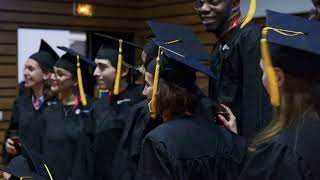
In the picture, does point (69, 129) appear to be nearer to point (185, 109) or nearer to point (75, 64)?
point (75, 64)

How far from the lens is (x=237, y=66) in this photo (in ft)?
9.68

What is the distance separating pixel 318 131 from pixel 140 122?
1951 millimetres

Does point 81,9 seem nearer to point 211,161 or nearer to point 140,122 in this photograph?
point 140,122

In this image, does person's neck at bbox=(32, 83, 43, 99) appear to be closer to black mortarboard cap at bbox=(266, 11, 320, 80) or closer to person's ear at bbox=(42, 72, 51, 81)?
person's ear at bbox=(42, 72, 51, 81)

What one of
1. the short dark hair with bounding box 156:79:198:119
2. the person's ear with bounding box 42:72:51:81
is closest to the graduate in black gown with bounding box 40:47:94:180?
the person's ear with bounding box 42:72:51:81

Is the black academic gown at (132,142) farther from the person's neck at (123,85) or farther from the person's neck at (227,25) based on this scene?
the person's neck at (227,25)

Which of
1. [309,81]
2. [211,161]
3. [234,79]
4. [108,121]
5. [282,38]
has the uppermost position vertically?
[282,38]

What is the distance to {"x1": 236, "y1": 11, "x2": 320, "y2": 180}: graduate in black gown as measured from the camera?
1.60 m

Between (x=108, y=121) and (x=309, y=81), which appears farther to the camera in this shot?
(x=108, y=121)

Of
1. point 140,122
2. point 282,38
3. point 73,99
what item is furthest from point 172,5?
point 282,38

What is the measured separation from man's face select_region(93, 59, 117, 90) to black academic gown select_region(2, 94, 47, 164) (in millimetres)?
747

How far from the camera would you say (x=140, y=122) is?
137 inches

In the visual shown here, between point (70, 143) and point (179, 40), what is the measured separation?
1742 millimetres

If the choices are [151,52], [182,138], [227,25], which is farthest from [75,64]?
[182,138]
